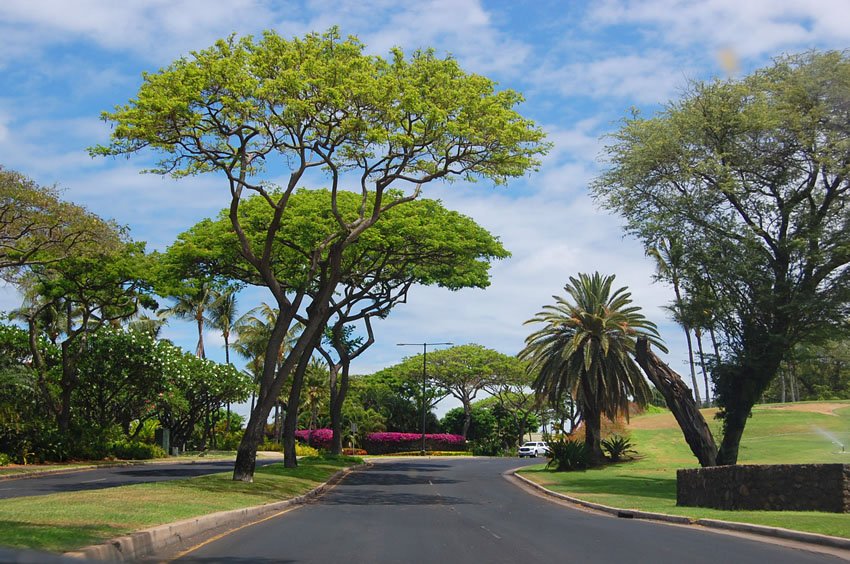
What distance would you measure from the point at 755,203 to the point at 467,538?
752 inches

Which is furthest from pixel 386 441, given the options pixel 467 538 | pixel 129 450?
pixel 467 538

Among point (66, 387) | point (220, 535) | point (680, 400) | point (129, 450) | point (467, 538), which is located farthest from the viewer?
point (129, 450)

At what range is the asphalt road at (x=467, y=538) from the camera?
10.9 metres

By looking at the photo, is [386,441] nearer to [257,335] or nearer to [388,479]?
[257,335]

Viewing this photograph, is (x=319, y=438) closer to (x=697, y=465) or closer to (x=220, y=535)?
(x=697, y=465)

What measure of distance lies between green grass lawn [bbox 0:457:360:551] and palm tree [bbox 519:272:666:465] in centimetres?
1997

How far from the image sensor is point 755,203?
27.6 meters

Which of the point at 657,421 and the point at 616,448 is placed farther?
the point at 657,421

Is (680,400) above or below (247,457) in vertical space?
above

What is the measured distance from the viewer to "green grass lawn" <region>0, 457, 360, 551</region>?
33.1 feet

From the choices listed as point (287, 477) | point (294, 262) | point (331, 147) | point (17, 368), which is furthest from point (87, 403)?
point (331, 147)

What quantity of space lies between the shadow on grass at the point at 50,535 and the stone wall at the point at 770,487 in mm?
13597

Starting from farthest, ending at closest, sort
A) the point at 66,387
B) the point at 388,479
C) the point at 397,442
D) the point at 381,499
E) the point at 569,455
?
the point at 397,442
the point at 569,455
the point at 66,387
the point at 388,479
the point at 381,499

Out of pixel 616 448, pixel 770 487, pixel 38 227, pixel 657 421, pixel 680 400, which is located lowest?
pixel 616 448
